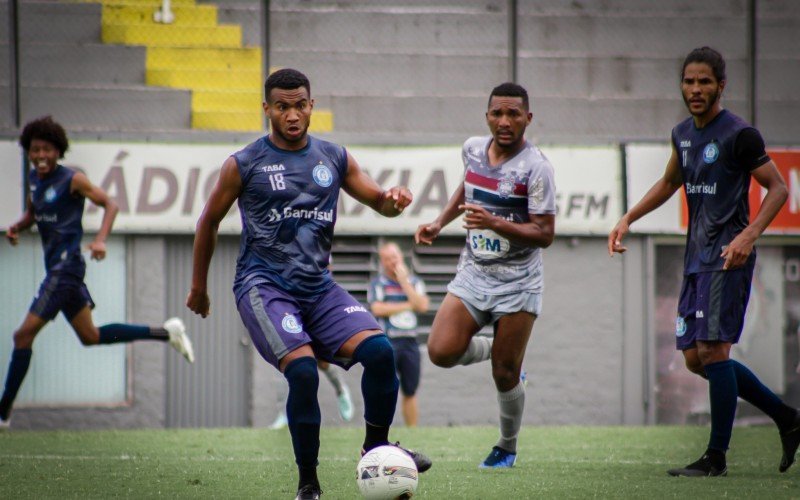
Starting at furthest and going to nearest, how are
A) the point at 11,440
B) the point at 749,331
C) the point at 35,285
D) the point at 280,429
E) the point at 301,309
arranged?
the point at 749,331
the point at 35,285
the point at 280,429
the point at 11,440
the point at 301,309

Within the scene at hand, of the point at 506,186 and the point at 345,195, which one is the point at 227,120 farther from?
the point at 506,186

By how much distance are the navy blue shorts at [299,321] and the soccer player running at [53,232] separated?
4565mm

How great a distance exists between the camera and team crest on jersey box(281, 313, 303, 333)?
586cm

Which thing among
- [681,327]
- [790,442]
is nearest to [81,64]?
[681,327]

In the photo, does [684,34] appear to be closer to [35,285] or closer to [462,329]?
[35,285]

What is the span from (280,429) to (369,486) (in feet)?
22.7

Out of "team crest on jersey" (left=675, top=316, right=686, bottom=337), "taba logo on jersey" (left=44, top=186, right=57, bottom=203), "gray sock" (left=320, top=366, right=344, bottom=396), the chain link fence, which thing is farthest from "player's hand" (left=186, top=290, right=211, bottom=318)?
the chain link fence

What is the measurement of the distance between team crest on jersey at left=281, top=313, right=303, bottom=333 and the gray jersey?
1.86 metres

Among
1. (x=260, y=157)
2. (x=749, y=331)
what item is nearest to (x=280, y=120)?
(x=260, y=157)

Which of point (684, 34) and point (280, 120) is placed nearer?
point (280, 120)

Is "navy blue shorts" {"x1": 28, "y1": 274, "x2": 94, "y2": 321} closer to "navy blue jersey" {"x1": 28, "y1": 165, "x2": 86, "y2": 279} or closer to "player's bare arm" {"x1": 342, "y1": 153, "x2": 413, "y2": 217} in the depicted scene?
"navy blue jersey" {"x1": 28, "y1": 165, "x2": 86, "y2": 279}

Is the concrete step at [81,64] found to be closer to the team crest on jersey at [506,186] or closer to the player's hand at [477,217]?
the team crest on jersey at [506,186]

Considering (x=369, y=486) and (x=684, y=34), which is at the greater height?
(x=684, y=34)

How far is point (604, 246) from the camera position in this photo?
51.7ft
